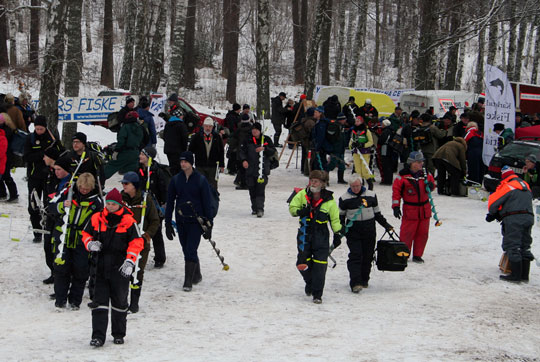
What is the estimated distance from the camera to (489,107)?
52.0ft

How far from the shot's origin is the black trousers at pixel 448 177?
16456 millimetres

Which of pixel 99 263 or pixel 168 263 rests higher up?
pixel 99 263

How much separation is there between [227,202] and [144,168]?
5290 mm

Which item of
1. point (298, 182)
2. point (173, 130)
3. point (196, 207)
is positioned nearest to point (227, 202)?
point (173, 130)

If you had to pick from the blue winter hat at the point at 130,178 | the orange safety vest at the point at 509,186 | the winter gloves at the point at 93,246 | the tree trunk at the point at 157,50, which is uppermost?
the tree trunk at the point at 157,50

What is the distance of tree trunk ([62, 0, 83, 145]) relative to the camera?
15766 mm

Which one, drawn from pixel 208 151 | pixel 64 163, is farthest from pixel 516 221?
pixel 64 163

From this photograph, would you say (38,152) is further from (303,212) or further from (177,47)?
(177,47)

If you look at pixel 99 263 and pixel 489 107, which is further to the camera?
pixel 489 107

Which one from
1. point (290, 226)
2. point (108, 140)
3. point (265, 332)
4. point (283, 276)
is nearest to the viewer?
point (265, 332)

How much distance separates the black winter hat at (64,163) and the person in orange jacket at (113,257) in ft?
7.26

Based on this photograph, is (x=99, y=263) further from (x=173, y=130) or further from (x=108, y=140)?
(x=108, y=140)

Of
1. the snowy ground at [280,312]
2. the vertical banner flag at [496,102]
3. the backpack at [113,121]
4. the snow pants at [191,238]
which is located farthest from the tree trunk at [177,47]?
the snow pants at [191,238]

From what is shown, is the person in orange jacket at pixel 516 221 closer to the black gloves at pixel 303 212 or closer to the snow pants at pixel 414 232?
the snow pants at pixel 414 232
